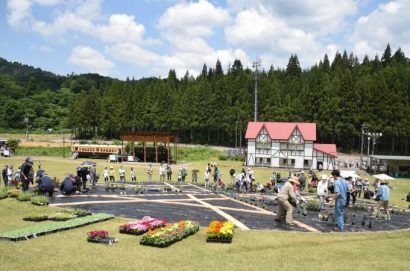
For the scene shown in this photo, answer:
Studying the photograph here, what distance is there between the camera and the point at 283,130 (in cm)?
6078

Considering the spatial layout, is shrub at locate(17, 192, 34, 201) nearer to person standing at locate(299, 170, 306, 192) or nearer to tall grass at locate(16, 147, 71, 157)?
person standing at locate(299, 170, 306, 192)

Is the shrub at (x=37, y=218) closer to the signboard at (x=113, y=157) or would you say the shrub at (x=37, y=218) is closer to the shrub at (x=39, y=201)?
the shrub at (x=39, y=201)

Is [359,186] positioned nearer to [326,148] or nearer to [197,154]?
[326,148]

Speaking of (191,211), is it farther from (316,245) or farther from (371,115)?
(371,115)

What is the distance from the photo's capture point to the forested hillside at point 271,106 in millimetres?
71688

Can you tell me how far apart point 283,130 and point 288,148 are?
2.90m

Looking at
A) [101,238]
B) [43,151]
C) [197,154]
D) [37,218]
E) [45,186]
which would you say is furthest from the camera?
[43,151]

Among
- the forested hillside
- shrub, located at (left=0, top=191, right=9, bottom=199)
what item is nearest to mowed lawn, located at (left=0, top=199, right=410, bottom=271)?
shrub, located at (left=0, top=191, right=9, bottom=199)

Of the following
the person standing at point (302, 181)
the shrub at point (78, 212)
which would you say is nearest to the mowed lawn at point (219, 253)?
the shrub at point (78, 212)

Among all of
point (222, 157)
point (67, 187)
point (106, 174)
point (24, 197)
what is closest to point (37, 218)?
point (24, 197)

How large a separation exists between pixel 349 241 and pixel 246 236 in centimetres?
350

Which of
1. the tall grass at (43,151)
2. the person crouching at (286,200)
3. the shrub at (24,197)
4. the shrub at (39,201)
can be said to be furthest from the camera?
Result: the tall grass at (43,151)

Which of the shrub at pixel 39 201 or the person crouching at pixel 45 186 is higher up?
the person crouching at pixel 45 186

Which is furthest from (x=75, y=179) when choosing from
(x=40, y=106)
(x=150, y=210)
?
(x=40, y=106)
